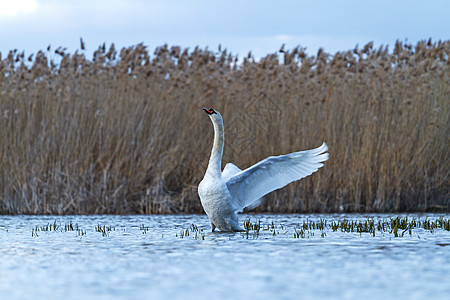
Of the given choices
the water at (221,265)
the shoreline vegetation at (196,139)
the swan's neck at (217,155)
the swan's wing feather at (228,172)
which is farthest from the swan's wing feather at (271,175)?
the shoreline vegetation at (196,139)

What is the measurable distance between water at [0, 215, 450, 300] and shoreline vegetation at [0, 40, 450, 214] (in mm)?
2886

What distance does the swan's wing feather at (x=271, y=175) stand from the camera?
7.39m

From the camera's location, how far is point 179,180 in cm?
1112

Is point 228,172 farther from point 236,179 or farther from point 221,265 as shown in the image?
point 221,265

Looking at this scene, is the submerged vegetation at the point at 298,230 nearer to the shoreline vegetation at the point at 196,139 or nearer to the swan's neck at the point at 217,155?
the swan's neck at the point at 217,155

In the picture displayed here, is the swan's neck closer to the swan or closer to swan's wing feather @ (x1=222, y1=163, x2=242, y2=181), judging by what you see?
the swan

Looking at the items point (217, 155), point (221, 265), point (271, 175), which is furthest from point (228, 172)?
point (221, 265)

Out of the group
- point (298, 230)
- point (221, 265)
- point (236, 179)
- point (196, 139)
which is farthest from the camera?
point (196, 139)

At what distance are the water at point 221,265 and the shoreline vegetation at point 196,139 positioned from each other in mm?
2886

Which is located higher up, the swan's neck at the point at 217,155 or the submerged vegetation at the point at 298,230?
the swan's neck at the point at 217,155

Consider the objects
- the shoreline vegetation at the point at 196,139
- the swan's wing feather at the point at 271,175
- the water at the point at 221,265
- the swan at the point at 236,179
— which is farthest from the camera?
the shoreline vegetation at the point at 196,139

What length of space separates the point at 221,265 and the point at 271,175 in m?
2.61

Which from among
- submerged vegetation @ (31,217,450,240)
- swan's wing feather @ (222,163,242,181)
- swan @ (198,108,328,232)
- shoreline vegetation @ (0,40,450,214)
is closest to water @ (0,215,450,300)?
submerged vegetation @ (31,217,450,240)

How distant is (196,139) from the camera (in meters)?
11.3
